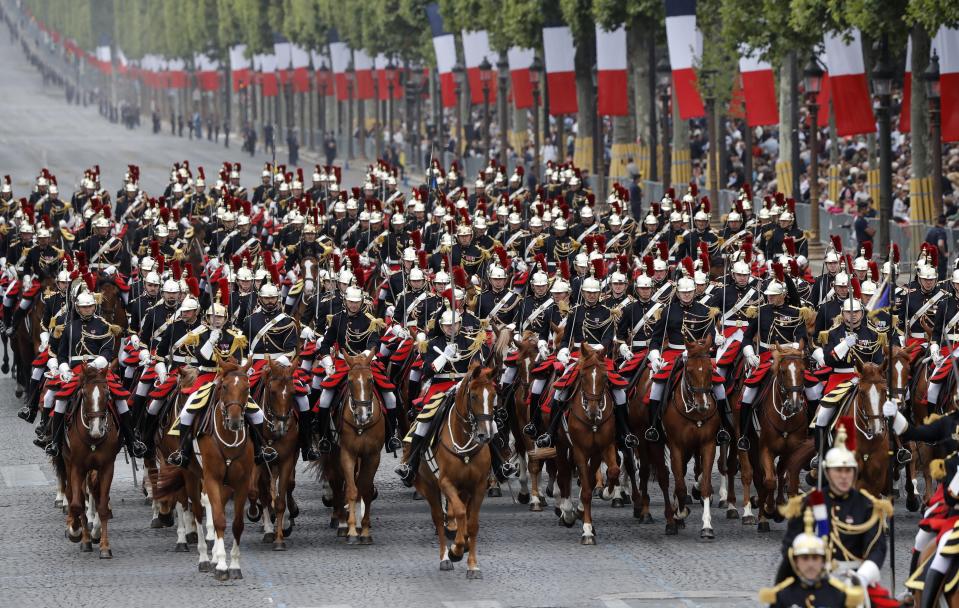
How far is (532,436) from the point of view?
80.9ft

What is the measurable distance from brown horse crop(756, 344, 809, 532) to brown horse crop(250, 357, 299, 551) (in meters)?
4.98

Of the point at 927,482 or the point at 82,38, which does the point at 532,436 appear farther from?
the point at 82,38

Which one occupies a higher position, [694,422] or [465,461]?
[694,422]

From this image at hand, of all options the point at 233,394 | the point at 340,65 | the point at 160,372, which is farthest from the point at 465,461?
the point at 340,65

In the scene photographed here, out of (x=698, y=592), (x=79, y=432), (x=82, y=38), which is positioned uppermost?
(x=82, y=38)

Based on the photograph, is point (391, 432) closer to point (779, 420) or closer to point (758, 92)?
point (779, 420)

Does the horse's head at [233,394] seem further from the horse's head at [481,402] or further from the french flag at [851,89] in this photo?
the french flag at [851,89]

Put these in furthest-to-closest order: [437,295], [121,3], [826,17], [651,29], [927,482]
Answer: [121,3], [651,29], [826,17], [437,295], [927,482]

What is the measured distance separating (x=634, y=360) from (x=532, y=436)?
59.1 inches

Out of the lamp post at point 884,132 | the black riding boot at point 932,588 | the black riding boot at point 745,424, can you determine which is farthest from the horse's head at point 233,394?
the lamp post at point 884,132

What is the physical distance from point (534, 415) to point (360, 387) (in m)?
3.13

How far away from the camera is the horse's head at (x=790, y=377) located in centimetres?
2252

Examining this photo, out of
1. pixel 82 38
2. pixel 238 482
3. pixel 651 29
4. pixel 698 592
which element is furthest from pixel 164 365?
pixel 82 38

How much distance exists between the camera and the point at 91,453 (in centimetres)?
2250
